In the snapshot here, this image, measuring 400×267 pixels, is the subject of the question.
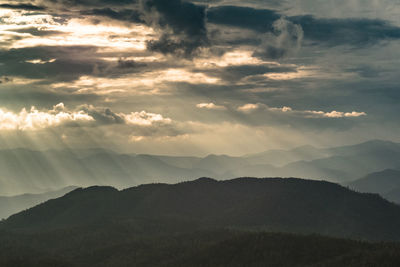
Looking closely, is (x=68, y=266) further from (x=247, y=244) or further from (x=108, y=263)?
(x=247, y=244)

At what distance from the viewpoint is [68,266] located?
191750 millimetres

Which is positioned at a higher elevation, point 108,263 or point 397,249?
point 397,249

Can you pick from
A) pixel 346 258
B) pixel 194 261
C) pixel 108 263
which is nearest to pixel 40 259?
pixel 108 263

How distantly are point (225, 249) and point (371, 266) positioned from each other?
64.7 m

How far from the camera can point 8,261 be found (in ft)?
630

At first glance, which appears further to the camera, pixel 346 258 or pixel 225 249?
pixel 225 249

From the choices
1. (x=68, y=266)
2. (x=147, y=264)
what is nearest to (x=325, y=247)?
(x=147, y=264)

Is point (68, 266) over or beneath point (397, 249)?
beneath

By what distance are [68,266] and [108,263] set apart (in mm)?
17078

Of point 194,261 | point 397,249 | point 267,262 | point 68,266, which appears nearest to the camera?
point 397,249

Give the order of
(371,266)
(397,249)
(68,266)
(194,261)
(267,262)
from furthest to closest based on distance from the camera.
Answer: (68,266)
(194,261)
(267,262)
(397,249)
(371,266)

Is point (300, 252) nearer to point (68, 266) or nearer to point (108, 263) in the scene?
point (108, 263)

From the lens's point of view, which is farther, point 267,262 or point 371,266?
point 267,262

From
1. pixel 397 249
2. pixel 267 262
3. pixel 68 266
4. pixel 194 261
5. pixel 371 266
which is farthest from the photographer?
pixel 68 266
